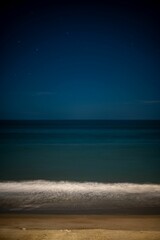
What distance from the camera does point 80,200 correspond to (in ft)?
24.5

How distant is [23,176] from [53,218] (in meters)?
7.15

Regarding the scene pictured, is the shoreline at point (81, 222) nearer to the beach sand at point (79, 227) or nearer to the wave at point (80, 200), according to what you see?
the beach sand at point (79, 227)

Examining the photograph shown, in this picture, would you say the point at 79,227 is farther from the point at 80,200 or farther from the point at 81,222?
the point at 80,200

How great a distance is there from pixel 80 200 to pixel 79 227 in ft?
7.35

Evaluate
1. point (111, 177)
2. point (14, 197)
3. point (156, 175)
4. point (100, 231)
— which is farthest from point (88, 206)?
point (156, 175)

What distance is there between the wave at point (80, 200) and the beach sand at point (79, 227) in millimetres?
593

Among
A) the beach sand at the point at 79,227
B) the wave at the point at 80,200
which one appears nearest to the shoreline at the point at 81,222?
the beach sand at the point at 79,227

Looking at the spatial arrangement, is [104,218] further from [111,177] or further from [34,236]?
[111,177]

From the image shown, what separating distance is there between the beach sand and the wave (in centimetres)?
59

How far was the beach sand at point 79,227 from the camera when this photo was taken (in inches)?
167

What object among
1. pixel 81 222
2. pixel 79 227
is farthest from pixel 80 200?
pixel 79 227

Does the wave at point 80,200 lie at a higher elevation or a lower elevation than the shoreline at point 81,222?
higher

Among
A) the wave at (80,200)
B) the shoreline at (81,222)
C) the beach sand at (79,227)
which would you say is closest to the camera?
the beach sand at (79,227)

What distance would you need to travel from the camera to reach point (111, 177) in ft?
42.9
